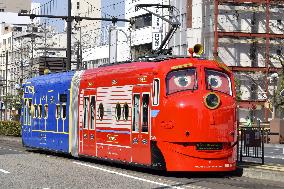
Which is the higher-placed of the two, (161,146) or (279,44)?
(279,44)

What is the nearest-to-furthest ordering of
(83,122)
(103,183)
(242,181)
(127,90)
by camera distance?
(103,183) < (242,181) < (127,90) < (83,122)

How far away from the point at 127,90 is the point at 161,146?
8.89 ft

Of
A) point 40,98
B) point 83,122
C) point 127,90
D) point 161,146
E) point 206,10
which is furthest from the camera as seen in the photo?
point 206,10

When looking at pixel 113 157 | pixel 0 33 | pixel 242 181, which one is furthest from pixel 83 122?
pixel 0 33

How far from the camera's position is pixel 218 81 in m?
20.9

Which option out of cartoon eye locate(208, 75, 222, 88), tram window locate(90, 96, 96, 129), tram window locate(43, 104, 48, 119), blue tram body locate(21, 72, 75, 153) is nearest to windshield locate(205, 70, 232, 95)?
cartoon eye locate(208, 75, 222, 88)

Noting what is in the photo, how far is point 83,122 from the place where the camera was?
25.7m

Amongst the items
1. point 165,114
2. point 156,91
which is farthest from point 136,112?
point 165,114

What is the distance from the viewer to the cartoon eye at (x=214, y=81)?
20.7m

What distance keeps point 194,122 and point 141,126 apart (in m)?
2.00

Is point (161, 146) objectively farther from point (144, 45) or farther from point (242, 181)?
point (144, 45)

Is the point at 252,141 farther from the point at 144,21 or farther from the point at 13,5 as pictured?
the point at 13,5

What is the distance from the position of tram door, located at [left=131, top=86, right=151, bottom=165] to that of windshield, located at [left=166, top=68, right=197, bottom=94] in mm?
740

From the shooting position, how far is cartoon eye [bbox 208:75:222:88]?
67.9 feet
